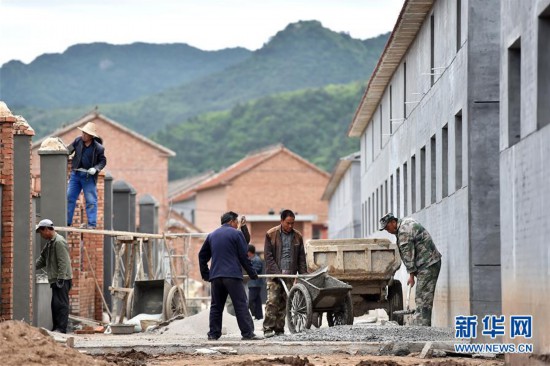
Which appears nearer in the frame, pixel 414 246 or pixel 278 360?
pixel 278 360

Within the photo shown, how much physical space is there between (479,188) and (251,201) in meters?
75.6

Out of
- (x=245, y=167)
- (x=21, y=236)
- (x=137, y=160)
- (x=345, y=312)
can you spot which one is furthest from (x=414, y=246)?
(x=245, y=167)

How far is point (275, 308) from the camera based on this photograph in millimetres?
21094

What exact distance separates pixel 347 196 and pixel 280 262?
49.2 metres

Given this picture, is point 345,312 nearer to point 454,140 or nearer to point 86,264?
point 454,140

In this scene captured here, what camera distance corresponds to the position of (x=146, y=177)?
87625 mm

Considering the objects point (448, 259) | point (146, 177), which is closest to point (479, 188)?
point (448, 259)

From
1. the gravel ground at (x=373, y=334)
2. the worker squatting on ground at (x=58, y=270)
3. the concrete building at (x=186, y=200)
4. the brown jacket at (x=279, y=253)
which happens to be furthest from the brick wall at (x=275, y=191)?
the gravel ground at (x=373, y=334)

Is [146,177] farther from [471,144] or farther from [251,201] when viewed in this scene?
[471,144]

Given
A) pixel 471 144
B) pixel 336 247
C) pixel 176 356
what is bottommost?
pixel 176 356

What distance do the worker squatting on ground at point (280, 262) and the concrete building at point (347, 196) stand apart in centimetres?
4082

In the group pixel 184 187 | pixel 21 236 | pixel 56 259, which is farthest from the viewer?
pixel 184 187

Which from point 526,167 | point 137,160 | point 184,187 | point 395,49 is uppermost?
point 137,160

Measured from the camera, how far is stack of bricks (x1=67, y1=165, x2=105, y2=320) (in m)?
27.5
